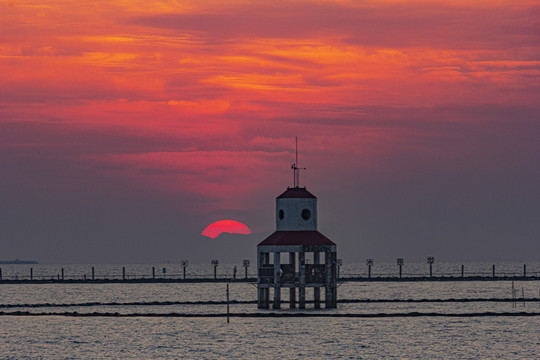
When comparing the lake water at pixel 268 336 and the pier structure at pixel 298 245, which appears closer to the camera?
the lake water at pixel 268 336

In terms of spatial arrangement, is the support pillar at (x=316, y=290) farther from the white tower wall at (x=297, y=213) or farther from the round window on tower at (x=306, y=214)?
the round window on tower at (x=306, y=214)

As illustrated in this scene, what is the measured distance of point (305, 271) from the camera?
3762 inches

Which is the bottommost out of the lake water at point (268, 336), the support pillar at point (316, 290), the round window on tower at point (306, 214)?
the lake water at point (268, 336)

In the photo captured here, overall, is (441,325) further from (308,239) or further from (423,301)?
(423,301)

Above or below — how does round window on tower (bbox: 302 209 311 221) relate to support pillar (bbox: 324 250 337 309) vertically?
above

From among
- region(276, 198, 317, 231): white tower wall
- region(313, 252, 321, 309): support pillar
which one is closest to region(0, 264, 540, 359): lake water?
region(313, 252, 321, 309): support pillar

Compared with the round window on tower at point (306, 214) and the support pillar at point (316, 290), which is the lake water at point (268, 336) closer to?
the support pillar at point (316, 290)

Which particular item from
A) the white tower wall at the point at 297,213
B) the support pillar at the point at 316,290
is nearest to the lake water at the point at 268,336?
the support pillar at the point at 316,290

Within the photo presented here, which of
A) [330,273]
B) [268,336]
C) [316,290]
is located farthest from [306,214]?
[268,336]

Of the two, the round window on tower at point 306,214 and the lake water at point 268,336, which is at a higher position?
the round window on tower at point 306,214

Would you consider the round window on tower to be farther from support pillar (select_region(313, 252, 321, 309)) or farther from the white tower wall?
support pillar (select_region(313, 252, 321, 309))

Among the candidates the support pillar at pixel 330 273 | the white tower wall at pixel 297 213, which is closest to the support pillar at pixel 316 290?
the support pillar at pixel 330 273

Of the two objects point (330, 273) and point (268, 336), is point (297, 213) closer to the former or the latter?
point (330, 273)

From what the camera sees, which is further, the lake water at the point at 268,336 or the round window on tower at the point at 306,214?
the round window on tower at the point at 306,214
